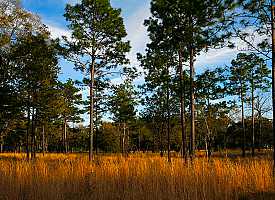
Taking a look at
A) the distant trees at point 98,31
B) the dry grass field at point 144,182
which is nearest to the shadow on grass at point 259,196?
the dry grass field at point 144,182

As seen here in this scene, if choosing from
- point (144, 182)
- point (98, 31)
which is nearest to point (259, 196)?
point (144, 182)

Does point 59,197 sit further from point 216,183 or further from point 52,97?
point 52,97

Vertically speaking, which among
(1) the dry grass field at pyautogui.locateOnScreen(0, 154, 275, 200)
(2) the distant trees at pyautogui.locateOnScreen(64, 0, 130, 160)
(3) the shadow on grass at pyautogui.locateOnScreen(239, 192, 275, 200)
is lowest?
(3) the shadow on grass at pyautogui.locateOnScreen(239, 192, 275, 200)

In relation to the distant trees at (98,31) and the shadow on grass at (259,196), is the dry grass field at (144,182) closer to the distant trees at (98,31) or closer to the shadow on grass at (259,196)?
the shadow on grass at (259,196)

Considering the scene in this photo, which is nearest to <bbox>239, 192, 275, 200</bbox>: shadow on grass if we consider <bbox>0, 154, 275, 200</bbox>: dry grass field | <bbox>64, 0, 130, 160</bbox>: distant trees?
<bbox>0, 154, 275, 200</bbox>: dry grass field

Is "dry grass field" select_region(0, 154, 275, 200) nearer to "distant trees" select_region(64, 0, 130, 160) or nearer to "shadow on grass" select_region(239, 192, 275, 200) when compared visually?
"shadow on grass" select_region(239, 192, 275, 200)

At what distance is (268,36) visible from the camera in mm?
11148

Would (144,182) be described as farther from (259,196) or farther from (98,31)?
(98,31)

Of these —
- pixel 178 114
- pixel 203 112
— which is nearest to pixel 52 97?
pixel 178 114

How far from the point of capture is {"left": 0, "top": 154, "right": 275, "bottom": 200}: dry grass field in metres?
6.38

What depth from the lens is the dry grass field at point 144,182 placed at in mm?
6379

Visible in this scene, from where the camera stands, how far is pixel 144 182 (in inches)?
277

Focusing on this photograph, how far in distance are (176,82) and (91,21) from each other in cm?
696

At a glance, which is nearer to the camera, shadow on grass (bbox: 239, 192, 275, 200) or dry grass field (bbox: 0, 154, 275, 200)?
shadow on grass (bbox: 239, 192, 275, 200)
